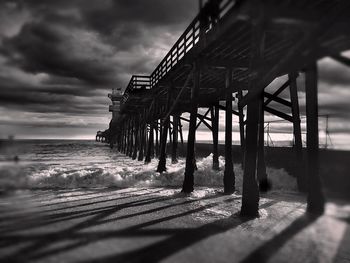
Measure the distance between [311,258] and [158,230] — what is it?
2463 mm

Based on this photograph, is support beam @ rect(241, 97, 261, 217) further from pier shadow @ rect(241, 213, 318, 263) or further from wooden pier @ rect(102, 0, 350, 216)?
pier shadow @ rect(241, 213, 318, 263)

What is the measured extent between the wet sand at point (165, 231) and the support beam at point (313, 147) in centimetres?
28

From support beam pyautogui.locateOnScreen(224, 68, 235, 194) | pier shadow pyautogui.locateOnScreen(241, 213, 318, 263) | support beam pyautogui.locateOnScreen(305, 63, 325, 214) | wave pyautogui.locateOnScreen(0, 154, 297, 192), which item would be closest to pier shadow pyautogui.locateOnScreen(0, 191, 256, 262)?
pier shadow pyautogui.locateOnScreen(241, 213, 318, 263)

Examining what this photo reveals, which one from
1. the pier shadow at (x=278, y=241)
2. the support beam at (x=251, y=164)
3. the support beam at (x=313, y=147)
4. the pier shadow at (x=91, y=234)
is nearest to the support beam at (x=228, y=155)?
the pier shadow at (x=91, y=234)

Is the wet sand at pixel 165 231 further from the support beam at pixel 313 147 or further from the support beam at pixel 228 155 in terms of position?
the support beam at pixel 228 155

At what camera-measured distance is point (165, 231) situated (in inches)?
217

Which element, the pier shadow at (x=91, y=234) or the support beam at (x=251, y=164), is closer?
the pier shadow at (x=91, y=234)

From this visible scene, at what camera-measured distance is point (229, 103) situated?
9758 millimetres

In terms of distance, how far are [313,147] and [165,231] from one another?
3655 millimetres

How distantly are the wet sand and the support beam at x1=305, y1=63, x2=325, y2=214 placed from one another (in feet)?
0.91

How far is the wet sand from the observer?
4387 millimetres

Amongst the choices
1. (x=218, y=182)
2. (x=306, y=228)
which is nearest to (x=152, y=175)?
(x=218, y=182)

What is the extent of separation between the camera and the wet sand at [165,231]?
14.4 ft

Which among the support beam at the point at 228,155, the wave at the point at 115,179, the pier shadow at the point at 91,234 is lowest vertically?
the pier shadow at the point at 91,234
